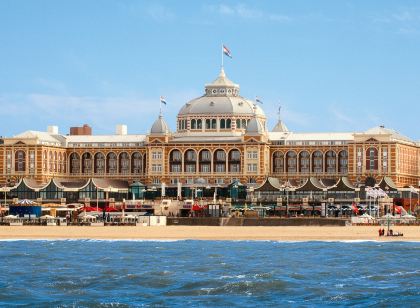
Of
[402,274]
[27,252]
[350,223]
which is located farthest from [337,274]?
[350,223]

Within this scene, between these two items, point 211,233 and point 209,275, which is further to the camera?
point 211,233

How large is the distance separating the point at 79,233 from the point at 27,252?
39402 mm

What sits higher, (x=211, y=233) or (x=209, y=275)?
(x=211, y=233)

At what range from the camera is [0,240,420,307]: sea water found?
9462cm

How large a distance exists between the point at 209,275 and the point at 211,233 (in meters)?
68.2

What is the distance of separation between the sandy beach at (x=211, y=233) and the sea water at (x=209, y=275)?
16.3m

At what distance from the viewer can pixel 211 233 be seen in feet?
586

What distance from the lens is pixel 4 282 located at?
10462 centimetres

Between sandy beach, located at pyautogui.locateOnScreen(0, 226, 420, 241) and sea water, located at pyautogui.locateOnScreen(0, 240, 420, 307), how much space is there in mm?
16263

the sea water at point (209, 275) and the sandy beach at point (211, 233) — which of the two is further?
the sandy beach at point (211, 233)

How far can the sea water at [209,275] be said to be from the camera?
94625 mm

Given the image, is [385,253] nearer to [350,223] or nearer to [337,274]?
[337,274]

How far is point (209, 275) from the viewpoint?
110312mm

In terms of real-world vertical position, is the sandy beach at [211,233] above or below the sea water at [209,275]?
above
